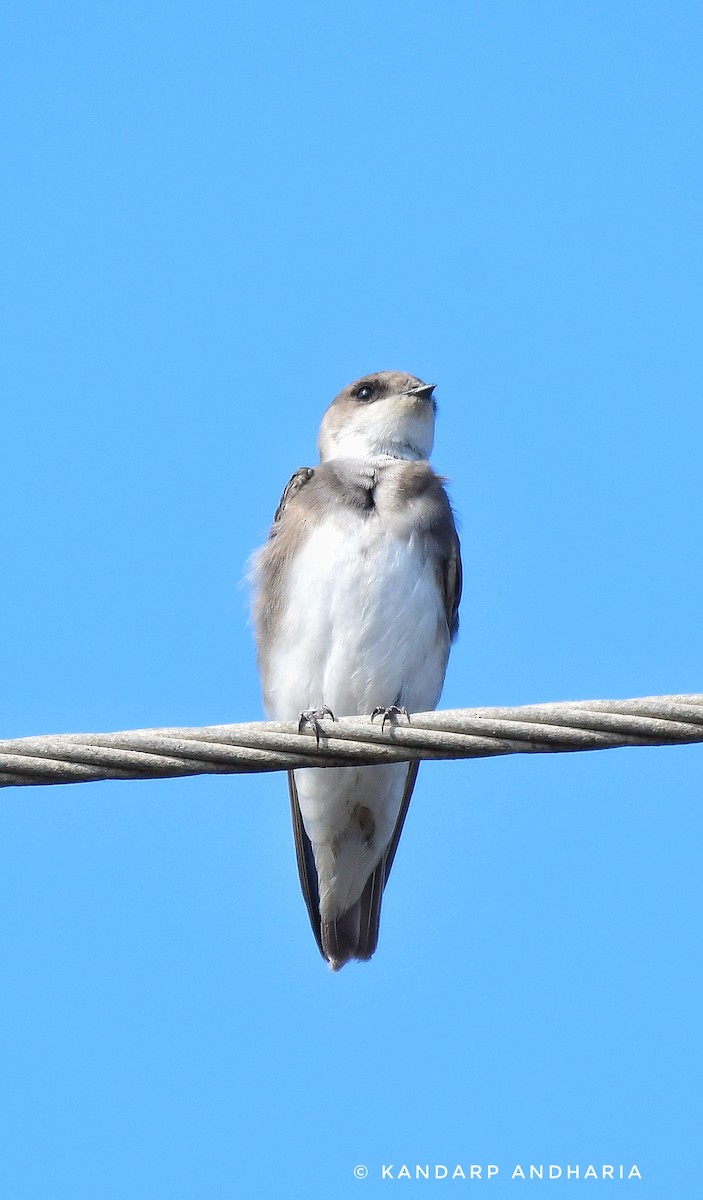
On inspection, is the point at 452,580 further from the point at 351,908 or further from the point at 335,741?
the point at 335,741

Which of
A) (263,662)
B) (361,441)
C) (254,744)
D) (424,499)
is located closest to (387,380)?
(361,441)

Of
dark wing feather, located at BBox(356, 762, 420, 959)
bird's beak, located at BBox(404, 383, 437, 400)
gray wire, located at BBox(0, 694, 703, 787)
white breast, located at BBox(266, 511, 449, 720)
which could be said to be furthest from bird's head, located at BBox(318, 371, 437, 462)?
gray wire, located at BBox(0, 694, 703, 787)

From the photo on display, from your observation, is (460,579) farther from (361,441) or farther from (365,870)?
(365,870)

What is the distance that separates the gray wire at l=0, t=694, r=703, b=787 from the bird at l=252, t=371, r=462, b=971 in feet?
7.80

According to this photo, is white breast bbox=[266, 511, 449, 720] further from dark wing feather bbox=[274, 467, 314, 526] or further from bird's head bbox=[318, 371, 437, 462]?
bird's head bbox=[318, 371, 437, 462]

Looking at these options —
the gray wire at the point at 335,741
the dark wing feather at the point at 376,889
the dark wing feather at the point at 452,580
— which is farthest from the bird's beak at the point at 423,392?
the gray wire at the point at 335,741

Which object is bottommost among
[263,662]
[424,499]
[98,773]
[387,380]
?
[98,773]

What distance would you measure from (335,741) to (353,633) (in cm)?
247

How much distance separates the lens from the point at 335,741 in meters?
3.63

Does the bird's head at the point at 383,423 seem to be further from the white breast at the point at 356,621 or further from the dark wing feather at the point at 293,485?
the white breast at the point at 356,621

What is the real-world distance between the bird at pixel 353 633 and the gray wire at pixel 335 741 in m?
2.38

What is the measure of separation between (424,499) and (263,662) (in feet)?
3.13

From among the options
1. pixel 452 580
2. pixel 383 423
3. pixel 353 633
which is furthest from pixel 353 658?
pixel 383 423

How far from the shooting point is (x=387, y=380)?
24.0 feet
